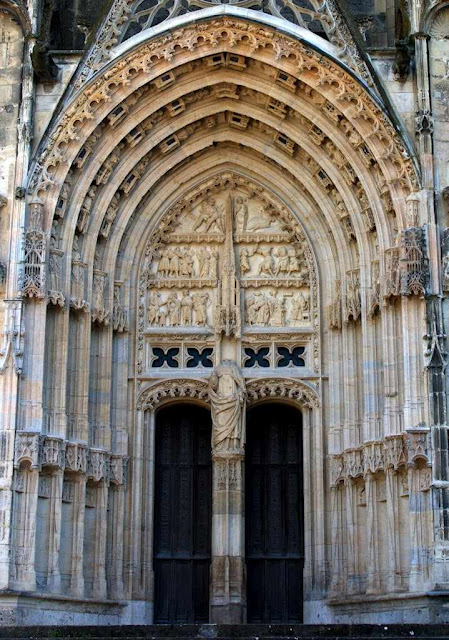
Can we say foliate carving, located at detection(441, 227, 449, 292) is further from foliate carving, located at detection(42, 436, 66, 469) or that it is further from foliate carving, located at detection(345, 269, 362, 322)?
foliate carving, located at detection(42, 436, 66, 469)

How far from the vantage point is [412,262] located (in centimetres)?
1792

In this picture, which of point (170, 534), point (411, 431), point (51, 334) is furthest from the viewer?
point (170, 534)

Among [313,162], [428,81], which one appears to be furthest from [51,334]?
[428,81]

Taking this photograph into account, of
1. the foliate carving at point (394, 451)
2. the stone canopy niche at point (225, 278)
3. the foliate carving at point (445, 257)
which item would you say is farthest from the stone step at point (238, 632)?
the stone canopy niche at point (225, 278)

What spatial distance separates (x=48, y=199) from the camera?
18594 millimetres

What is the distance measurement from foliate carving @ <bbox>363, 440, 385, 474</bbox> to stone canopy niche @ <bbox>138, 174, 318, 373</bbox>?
8.04ft

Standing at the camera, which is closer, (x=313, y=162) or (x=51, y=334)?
(x=51, y=334)

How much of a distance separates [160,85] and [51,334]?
4.33 meters

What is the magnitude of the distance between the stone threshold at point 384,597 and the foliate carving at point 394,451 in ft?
5.94

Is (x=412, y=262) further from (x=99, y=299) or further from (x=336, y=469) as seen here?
(x=99, y=299)

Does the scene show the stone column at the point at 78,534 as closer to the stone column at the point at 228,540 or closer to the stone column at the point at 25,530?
the stone column at the point at 25,530

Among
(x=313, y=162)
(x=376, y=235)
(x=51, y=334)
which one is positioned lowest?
(x=51, y=334)

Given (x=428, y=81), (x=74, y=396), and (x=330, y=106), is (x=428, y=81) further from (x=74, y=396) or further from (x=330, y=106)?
(x=74, y=396)

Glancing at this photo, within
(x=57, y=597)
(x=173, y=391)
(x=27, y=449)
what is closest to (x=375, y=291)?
(x=173, y=391)
